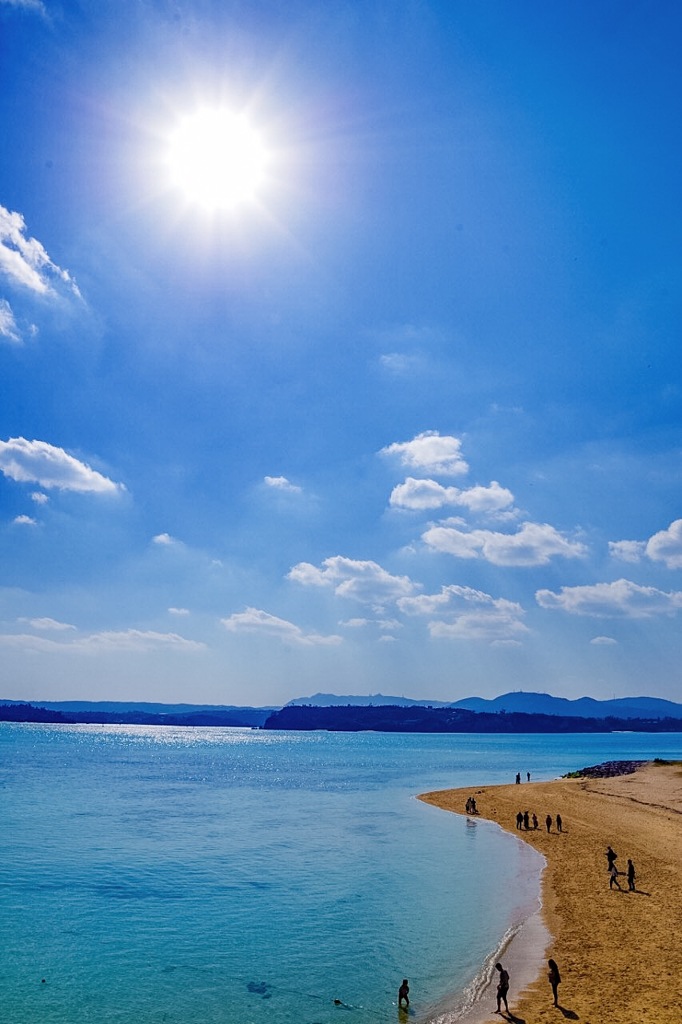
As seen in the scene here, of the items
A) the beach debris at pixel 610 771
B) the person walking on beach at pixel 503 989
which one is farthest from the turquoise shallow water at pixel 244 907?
the beach debris at pixel 610 771

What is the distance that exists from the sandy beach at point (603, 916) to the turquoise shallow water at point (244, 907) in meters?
2.11

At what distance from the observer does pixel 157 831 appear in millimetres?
52875

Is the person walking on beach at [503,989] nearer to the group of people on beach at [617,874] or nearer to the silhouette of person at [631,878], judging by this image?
the group of people on beach at [617,874]

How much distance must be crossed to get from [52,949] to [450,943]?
53.5ft

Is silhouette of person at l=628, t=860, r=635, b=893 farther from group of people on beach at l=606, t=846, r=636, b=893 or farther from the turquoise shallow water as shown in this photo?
the turquoise shallow water

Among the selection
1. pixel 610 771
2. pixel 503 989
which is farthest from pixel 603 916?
pixel 610 771

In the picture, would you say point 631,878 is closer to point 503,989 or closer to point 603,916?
point 603,916

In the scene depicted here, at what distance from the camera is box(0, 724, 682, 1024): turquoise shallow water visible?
22.7 metres

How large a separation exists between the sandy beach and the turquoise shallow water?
2.11 meters

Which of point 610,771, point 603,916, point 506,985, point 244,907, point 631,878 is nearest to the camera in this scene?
point 506,985

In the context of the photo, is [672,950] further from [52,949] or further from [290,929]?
[52,949]

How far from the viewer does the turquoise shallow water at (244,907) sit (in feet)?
74.4

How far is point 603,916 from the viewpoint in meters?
29.8

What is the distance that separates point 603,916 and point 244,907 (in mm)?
16726
